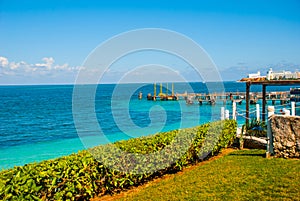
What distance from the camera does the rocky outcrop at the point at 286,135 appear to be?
8.44 metres

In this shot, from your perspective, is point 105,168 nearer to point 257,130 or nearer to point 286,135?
point 286,135

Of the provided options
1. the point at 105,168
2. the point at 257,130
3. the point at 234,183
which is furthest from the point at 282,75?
the point at 105,168

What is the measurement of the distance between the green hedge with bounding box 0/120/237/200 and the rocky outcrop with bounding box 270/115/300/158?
2.20 metres

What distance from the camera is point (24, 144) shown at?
81.3ft

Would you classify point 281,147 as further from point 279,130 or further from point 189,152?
point 189,152

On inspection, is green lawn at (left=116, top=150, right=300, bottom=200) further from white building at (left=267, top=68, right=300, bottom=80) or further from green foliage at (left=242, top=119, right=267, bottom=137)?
white building at (left=267, top=68, right=300, bottom=80)

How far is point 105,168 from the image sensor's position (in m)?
6.34

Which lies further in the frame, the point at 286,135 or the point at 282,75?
the point at 282,75

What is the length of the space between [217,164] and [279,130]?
7.36 feet

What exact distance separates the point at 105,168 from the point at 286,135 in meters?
5.81

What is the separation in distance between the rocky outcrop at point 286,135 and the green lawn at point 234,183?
45cm

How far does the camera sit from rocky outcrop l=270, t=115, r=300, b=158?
844 centimetres

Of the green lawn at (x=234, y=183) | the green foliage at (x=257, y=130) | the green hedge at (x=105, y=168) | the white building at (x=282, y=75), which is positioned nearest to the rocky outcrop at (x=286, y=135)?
the green lawn at (x=234, y=183)

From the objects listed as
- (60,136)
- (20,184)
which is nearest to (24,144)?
(60,136)
